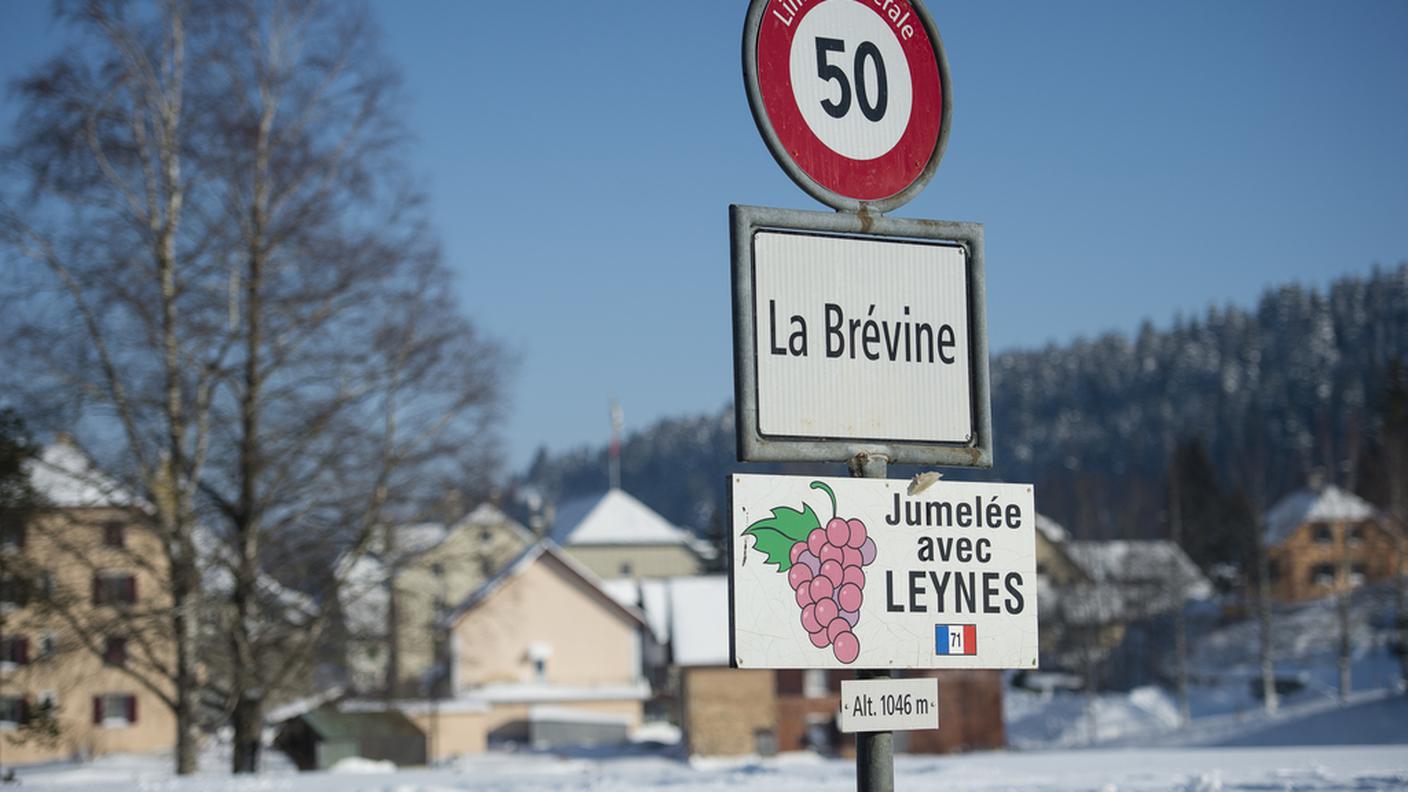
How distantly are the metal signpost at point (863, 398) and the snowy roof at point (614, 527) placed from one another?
314ft

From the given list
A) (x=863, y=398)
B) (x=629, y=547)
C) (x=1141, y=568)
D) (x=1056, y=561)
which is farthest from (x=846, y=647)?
(x=629, y=547)

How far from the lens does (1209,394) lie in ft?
529

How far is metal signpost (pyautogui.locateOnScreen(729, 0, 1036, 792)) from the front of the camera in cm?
282

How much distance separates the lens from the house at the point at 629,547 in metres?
98.6

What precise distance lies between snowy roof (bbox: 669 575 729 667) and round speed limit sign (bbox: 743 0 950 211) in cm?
4804

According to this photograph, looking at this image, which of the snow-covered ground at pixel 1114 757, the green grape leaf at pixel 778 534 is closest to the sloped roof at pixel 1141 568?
the snow-covered ground at pixel 1114 757

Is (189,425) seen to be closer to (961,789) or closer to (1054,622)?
(961,789)

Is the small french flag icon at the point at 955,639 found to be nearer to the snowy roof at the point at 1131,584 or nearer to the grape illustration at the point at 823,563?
the grape illustration at the point at 823,563

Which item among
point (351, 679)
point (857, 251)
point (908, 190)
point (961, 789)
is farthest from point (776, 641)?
point (351, 679)

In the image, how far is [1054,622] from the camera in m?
68.3

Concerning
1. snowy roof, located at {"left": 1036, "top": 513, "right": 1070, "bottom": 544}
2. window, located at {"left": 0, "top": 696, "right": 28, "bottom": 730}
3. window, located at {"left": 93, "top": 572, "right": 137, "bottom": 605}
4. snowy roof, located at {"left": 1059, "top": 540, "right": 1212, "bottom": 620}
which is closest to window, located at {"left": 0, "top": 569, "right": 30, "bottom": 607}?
window, located at {"left": 93, "top": 572, "right": 137, "bottom": 605}

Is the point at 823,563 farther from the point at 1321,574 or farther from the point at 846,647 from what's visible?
the point at 1321,574

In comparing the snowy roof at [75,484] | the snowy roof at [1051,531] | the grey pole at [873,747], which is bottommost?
the grey pole at [873,747]

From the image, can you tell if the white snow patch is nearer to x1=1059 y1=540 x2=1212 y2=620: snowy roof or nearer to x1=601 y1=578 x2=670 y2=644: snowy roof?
x1=601 y1=578 x2=670 y2=644: snowy roof
